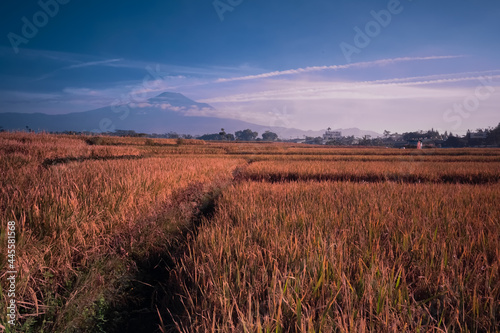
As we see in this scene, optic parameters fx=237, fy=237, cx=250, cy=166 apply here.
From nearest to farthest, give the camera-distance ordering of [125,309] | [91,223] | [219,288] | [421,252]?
[219,288]
[421,252]
[125,309]
[91,223]

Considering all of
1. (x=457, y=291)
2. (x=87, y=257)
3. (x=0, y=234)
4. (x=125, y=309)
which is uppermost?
(x=0, y=234)

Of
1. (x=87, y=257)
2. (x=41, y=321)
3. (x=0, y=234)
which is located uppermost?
(x=0, y=234)

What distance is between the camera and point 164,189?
5215 mm

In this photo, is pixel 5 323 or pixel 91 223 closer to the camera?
pixel 5 323

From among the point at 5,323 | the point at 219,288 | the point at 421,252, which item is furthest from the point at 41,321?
the point at 421,252

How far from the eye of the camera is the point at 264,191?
5348mm

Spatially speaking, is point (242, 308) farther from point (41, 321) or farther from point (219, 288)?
point (41, 321)

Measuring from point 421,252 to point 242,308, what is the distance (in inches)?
71.0

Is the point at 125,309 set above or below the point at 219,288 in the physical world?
below

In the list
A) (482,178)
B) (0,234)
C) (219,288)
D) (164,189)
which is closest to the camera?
(219,288)

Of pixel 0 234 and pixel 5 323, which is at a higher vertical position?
pixel 0 234

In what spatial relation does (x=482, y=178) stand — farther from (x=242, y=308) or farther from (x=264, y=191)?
(x=242, y=308)

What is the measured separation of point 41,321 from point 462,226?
174 inches

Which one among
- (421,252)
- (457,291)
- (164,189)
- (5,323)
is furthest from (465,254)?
(164,189)
